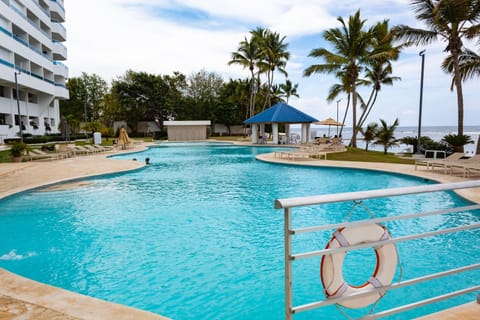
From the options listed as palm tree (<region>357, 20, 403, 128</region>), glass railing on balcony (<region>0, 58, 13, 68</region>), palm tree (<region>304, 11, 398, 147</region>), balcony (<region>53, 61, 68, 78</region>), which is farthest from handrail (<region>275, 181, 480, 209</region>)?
balcony (<region>53, 61, 68, 78</region>)

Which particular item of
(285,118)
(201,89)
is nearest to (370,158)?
(285,118)

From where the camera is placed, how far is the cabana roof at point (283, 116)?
26.7m

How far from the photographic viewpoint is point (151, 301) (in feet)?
12.0

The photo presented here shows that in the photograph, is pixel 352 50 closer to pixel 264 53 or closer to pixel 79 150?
pixel 264 53

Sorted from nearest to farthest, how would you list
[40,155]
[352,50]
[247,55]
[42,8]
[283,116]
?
1. [40,155]
2. [352,50]
3. [283,116]
4. [247,55]
5. [42,8]

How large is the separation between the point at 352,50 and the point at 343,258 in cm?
2271

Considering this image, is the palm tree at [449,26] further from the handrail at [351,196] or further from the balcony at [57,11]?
the balcony at [57,11]

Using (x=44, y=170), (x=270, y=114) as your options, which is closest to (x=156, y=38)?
(x=270, y=114)

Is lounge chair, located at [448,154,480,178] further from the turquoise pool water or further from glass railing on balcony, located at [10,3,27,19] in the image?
glass railing on balcony, located at [10,3,27,19]

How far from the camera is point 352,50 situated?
856 inches

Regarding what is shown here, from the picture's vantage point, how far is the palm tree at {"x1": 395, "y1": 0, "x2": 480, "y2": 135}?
13430 millimetres

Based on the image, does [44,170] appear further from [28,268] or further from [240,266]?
[240,266]

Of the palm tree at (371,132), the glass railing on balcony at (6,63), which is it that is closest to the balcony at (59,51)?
the glass railing on balcony at (6,63)

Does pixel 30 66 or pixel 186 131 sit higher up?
pixel 30 66
